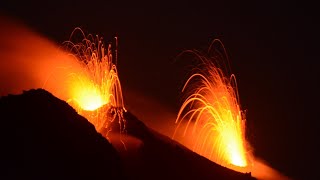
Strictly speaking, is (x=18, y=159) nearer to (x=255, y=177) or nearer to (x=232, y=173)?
(x=232, y=173)

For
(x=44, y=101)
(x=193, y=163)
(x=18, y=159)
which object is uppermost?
(x=193, y=163)

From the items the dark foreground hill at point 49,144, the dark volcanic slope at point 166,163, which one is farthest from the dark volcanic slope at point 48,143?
the dark volcanic slope at point 166,163

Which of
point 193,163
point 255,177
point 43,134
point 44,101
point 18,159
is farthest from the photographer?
point 255,177

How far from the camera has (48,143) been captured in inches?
1474

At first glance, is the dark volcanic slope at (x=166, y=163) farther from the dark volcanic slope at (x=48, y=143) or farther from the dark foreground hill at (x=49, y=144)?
the dark volcanic slope at (x=48, y=143)

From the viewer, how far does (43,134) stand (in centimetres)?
Result: 3803

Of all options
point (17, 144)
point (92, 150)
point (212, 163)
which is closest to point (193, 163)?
point (212, 163)

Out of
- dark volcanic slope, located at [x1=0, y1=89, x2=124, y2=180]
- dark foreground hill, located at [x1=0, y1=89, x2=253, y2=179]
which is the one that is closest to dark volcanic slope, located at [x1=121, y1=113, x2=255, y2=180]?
dark foreground hill, located at [x1=0, y1=89, x2=253, y2=179]

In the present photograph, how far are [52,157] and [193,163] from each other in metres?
22.9

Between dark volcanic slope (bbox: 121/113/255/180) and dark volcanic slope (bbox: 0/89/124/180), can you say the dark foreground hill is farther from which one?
dark volcanic slope (bbox: 121/113/255/180)

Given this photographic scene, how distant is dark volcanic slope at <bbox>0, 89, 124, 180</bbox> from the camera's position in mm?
35103

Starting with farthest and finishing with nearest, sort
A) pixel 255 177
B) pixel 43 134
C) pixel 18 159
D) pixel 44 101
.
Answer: pixel 255 177 < pixel 44 101 < pixel 43 134 < pixel 18 159

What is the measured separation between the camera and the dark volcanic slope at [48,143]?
35.1 meters

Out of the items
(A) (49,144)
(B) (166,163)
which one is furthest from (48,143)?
(B) (166,163)
